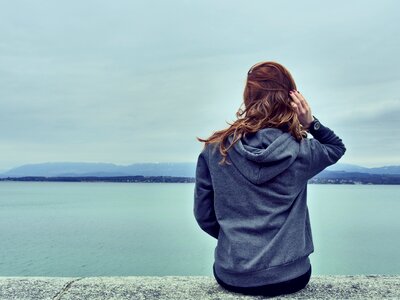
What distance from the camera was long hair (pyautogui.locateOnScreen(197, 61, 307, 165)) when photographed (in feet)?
9.85

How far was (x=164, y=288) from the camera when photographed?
3.39 metres

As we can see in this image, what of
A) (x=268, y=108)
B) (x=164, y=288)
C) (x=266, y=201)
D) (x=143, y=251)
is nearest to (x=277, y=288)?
(x=266, y=201)

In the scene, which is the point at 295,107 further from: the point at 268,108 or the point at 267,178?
the point at 267,178

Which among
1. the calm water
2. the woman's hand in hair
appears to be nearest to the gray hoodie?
the woman's hand in hair

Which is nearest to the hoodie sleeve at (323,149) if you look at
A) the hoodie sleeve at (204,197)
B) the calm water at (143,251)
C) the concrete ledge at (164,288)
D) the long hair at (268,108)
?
the long hair at (268,108)

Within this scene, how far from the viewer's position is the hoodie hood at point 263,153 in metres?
2.88

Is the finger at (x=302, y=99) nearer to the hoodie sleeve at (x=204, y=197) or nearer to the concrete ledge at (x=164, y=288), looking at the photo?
the hoodie sleeve at (x=204, y=197)

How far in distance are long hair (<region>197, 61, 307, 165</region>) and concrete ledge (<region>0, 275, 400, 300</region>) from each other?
0.98m

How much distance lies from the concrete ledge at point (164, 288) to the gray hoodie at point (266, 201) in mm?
250

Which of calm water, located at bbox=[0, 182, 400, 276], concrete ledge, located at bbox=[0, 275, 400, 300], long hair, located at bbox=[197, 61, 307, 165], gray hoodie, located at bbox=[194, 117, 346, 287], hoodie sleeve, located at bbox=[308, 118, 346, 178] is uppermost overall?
long hair, located at bbox=[197, 61, 307, 165]

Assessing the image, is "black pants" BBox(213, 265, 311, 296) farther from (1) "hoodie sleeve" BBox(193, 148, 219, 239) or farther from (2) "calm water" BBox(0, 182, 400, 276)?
(2) "calm water" BBox(0, 182, 400, 276)

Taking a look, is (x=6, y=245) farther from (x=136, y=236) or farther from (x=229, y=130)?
(x=229, y=130)

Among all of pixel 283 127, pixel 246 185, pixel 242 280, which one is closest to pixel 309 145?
pixel 283 127

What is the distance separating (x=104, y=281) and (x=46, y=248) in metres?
25.1
